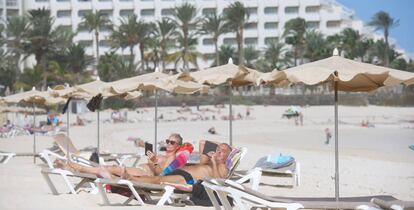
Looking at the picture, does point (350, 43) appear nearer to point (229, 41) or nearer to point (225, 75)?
point (229, 41)

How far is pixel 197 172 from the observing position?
25.1 feet

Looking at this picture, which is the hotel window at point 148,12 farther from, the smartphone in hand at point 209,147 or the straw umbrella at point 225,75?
the smartphone in hand at point 209,147

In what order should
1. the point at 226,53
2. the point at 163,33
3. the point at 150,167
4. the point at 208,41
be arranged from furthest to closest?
the point at 208,41 → the point at 226,53 → the point at 163,33 → the point at 150,167

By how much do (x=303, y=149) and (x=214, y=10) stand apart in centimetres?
5424

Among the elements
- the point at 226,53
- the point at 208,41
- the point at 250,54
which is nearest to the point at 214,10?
the point at 208,41

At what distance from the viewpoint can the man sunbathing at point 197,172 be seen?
7492mm

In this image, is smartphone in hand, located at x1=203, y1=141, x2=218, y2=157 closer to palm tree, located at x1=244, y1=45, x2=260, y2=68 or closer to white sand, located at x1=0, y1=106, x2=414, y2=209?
white sand, located at x1=0, y1=106, x2=414, y2=209

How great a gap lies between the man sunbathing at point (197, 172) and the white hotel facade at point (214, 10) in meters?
65.3

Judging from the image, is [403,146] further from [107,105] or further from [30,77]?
[30,77]

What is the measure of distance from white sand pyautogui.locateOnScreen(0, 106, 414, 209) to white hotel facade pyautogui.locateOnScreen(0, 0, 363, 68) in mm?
26030

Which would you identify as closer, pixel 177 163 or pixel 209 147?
pixel 177 163

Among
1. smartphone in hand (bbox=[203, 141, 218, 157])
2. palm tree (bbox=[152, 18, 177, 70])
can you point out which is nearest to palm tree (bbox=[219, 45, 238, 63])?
palm tree (bbox=[152, 18, 177, 70])

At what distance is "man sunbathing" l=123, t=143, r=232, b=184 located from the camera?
749 cm

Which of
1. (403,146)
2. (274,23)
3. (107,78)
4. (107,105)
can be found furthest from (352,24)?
(403,146)
